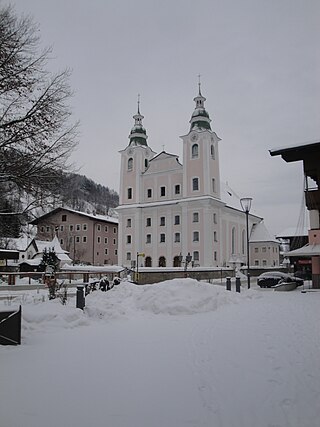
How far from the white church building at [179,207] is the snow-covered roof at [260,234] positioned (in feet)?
9.84

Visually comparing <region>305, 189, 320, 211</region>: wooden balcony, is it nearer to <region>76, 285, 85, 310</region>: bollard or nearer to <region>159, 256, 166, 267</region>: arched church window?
<region>76, 285, 85, 310</region>: bollard

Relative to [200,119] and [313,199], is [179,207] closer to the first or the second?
[200,119]

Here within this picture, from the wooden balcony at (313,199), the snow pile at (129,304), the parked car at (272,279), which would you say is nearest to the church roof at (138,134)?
the parked car at (272,279)

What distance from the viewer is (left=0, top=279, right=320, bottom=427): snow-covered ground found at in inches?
179

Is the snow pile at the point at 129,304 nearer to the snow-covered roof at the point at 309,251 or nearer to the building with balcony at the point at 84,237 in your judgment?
the snow-covered roof at the point at 309,251

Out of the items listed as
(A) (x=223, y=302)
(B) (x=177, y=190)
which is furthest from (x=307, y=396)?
(B) (x=177, y=190)

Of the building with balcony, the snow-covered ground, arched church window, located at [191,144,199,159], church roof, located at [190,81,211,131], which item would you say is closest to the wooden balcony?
the snow-covered ground

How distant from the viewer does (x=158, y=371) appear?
6383 mm

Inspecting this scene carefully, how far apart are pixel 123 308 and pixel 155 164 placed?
54.4m

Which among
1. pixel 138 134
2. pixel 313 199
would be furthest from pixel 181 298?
pixel 138 134

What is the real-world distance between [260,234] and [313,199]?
48383 mm

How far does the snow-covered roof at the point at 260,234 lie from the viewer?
7188cm

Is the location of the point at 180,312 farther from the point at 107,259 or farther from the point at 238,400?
the point at 107,259

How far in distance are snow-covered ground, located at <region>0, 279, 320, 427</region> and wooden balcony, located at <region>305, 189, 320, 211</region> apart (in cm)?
1503
